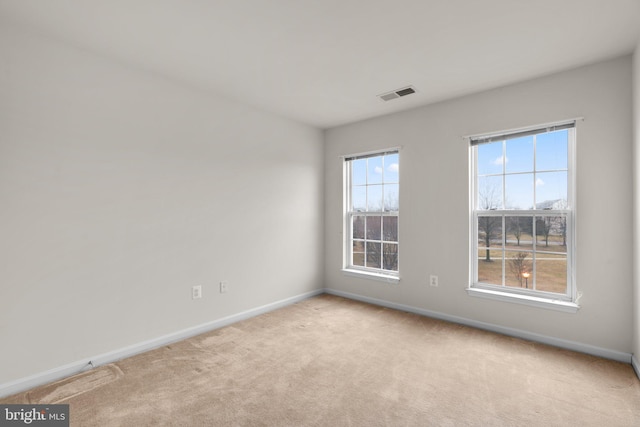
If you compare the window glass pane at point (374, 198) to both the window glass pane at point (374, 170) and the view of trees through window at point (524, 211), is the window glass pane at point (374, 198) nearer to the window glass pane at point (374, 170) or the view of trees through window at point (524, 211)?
the window glass pane at point (374, 170)

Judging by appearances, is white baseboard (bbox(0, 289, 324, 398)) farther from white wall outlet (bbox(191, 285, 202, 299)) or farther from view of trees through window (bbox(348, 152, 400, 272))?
view of trees through window (bbox(348, 152, 400, 272))

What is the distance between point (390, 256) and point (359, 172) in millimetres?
1277

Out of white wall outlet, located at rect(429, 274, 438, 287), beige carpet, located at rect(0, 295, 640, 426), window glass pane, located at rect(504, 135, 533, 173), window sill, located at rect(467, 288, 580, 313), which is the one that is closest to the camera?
beige carpet, located at rect(0, 295, 640, 426)

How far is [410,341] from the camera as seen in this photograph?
2.87 metres

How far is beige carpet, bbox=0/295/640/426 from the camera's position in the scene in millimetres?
1817

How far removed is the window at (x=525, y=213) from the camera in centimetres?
278

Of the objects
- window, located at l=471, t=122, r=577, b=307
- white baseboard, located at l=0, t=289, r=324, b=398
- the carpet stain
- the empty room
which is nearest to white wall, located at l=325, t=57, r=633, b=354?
the empty room

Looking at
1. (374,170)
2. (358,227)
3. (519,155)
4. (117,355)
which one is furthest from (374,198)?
(117,355)

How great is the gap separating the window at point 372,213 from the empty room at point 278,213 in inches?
6.6

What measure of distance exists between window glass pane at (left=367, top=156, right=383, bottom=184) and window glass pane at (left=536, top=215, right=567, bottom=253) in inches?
74.0

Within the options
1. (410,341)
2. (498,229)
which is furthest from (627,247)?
(410,341)

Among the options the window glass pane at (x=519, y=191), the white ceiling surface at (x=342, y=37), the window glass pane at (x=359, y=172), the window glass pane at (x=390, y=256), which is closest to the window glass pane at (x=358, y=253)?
the window glass pane at (x=390, y=256)

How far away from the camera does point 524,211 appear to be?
2982 millimetres

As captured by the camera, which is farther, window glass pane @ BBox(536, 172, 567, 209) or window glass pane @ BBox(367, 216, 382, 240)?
window glass pane @ BBox(367, 216, 382, 240)
